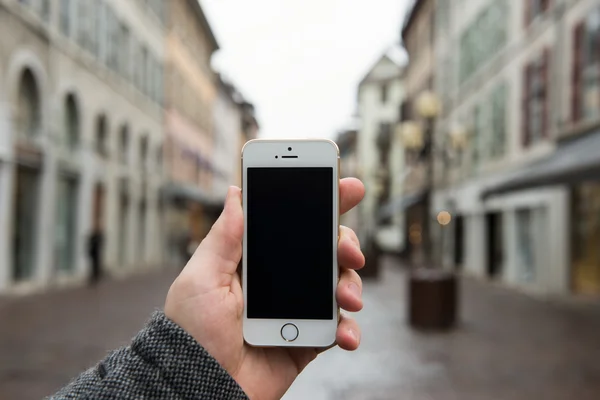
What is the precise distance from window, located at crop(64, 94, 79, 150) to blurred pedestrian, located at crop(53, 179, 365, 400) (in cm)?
1944

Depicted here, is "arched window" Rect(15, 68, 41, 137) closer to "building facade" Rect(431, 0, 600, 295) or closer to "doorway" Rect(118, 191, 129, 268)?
"doorway" Rect(118, 191, 129, 268)

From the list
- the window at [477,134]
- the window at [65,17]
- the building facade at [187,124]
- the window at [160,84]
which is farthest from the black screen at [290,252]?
the window at [160,84]

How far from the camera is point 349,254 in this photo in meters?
1.52

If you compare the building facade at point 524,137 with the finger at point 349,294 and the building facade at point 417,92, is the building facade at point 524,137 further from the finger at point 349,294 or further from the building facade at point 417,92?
the finger at point 349,294

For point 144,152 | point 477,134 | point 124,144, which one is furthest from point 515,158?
point 144,152

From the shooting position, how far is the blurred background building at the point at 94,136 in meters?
16.8

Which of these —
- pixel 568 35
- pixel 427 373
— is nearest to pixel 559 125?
pixel 568 35

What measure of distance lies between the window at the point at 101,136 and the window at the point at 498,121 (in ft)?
36.2

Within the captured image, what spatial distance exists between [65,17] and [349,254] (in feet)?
63.5

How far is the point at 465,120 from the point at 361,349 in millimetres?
20284

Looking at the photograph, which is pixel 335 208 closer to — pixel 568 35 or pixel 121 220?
pixel 568 35

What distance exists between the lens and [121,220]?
26297 mm

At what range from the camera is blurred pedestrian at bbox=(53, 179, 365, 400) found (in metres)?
1.17

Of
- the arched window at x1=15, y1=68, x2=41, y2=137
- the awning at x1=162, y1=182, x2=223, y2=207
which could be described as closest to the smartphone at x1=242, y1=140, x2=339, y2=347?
the arched window at x1=15, y1=68, x2=41, y2=137
